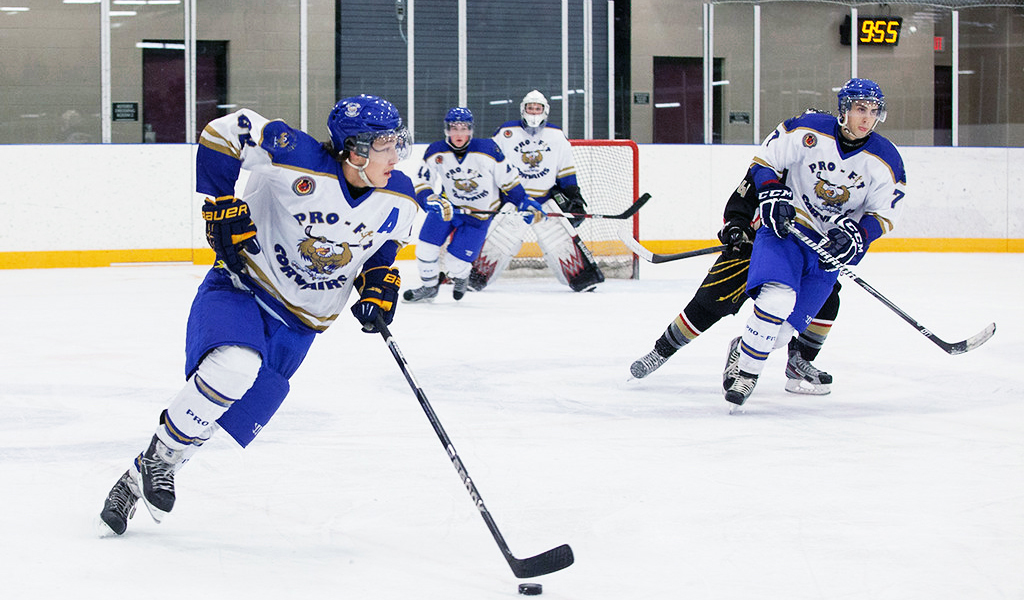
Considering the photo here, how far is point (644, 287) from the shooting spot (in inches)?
285

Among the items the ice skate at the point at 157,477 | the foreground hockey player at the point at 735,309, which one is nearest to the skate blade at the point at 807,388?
the foreground hockey player at the point at 735,309

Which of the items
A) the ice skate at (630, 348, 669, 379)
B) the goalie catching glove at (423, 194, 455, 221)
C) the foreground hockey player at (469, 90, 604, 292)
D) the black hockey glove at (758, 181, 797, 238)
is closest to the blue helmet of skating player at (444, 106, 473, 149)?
the goalie catching glove at (423, 194, 455, 221)

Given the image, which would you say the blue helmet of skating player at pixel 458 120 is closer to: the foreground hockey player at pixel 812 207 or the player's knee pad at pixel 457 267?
the player's knee pad at pixel 457 267

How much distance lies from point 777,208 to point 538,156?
3.75 m

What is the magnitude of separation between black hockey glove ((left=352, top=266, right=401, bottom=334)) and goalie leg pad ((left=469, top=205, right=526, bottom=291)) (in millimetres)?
4615

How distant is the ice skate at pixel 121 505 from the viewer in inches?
82.5

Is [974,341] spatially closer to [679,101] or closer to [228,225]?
[228,225]

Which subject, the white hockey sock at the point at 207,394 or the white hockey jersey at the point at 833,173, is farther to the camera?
the white hockey jersey at the point at 833,173

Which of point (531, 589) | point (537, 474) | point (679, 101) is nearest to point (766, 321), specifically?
point (537, 474)

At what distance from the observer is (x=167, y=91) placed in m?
8.60

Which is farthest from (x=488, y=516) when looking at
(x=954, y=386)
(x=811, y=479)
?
(x=954, y=386)

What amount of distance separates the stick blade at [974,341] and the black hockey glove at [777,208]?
0.76m

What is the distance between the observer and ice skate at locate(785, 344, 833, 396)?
3.74m

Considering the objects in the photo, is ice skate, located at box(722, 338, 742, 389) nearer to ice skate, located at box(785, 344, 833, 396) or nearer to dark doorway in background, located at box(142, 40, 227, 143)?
ice skate, located at box(785, 344, 833, 396)
